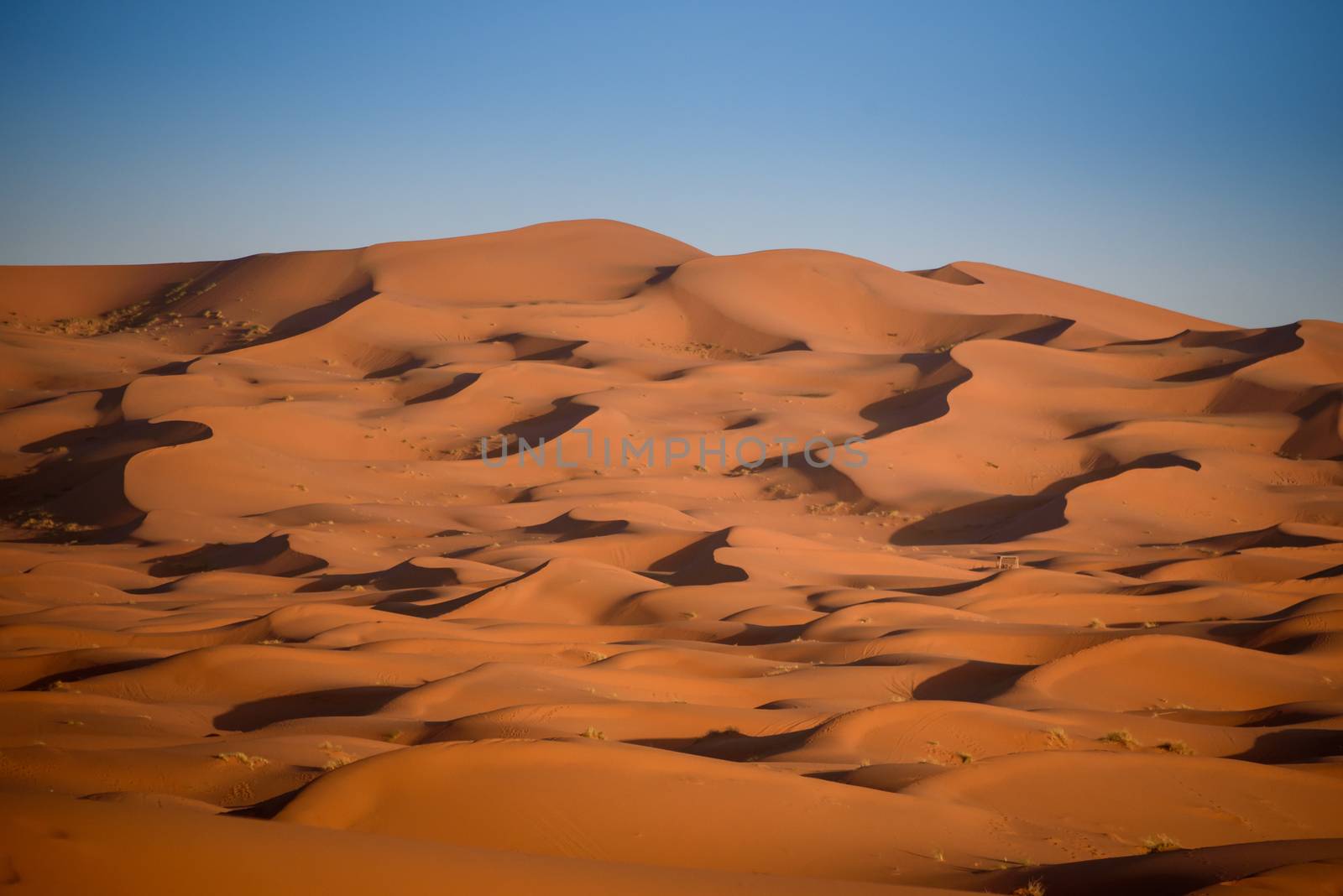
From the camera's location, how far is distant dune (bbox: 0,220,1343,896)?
18.0 ft

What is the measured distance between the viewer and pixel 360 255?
55.4 meters

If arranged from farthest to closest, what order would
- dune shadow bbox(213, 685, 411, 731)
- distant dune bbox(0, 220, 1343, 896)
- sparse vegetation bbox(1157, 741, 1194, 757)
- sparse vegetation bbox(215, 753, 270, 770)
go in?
1. dune shadow bbox(213, 685, 411, 731)
2. sparse vegetation bbox(1157, 741, 1194, 757)
3. sparse vegetation bbox(215, 753, 270, 770)
4. distant dune bbox(0, 220, 1343, 896)

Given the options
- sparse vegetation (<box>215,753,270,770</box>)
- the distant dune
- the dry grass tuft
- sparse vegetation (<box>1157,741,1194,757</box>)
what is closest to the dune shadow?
the distant dune

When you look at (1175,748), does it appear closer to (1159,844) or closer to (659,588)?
(1159,844)

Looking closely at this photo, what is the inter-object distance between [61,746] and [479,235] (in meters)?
54.0

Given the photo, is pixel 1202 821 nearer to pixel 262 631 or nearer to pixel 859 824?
pixel 859 824

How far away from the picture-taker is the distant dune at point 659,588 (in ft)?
18.0

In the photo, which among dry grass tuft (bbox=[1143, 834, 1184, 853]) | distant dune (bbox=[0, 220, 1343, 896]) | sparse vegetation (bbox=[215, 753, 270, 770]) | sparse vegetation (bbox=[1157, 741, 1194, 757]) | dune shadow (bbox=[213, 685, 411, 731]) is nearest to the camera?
distant dune (bbox=[0, 220, 1343, 896])

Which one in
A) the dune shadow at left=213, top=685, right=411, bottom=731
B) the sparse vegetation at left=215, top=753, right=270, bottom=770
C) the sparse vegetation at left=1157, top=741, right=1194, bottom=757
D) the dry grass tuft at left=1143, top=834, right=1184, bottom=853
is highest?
→ the sparse vegetation at left=215, top=753, right=270, bottom=770

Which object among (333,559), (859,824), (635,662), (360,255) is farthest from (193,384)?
(859,824)

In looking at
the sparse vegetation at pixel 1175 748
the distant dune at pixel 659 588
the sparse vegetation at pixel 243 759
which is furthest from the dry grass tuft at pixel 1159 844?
the sparse vegetation at pixel 243 759

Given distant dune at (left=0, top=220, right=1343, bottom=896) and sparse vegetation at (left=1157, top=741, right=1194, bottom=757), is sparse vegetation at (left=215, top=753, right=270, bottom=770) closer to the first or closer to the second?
distant dune at (left=0, top=220, right=1343, bottom=896)

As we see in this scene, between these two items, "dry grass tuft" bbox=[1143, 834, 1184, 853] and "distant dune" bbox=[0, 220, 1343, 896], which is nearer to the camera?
"distant dune" bbox=[0, 220, 1343, 896]

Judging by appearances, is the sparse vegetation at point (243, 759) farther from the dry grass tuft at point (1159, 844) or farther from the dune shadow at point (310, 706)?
the dry grass tuft at point (1159, 844)
